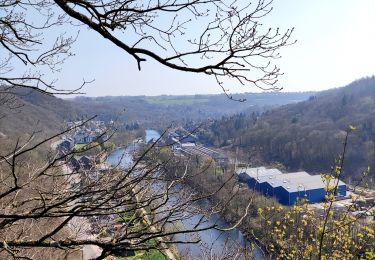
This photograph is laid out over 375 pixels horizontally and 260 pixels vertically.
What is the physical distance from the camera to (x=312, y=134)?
46969 mm

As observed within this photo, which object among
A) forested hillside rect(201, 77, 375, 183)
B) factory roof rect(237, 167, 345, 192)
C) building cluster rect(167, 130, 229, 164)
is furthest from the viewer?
forested hillside rect(201, 77, 375, 183)

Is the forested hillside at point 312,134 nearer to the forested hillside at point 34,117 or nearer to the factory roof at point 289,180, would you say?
the factory roof at point 289,180

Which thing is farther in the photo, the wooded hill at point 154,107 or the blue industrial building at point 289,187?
the wooded hill at point 154,107

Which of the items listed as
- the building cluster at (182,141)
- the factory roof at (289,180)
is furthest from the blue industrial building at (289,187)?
the building cluster at (182,141)

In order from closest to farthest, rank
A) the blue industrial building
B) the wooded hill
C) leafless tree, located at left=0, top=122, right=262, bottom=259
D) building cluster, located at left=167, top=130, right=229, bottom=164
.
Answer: leafless tree, located at left=0, top=122, right=262, bottom=259
building cluster, located at left=167, top=130, right=229, bottom=164
the blue industrial building
the wooded hill

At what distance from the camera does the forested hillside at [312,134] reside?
41.4 metres

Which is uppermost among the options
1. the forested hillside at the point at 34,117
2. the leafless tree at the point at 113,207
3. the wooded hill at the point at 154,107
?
the leafless tree at the point at 113,207

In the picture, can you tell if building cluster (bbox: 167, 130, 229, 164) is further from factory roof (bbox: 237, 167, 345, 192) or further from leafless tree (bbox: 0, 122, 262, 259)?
factory roof (bbox: 237, 167, 345, 192)

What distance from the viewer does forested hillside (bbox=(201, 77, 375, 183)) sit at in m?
41.4

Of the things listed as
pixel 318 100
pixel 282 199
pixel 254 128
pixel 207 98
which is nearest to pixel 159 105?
pixel 207 98

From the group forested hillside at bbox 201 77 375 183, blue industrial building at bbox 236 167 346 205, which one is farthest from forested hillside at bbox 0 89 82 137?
blue industrial building at bbox 236 167 346 205

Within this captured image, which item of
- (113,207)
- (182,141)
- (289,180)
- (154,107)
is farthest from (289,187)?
(154,107)

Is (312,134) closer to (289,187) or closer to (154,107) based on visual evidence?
(289,187)

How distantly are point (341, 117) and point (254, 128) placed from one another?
10.7 m
